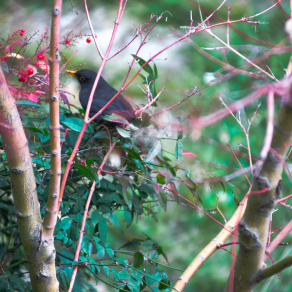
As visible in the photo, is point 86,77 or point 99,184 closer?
point 99,184

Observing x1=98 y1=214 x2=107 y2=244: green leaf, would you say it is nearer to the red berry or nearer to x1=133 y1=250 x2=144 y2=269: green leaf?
x1=133 y1=250 x2=144 y2=269: green leaf

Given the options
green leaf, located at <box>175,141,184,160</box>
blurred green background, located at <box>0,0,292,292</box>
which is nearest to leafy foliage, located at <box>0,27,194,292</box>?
green leaf, located at <box>175,141,184,160</box>

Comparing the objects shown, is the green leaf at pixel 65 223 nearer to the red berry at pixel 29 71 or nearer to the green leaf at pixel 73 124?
the green leaf at pixel 73 124

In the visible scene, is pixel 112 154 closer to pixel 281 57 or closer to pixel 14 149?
pixel 14 149

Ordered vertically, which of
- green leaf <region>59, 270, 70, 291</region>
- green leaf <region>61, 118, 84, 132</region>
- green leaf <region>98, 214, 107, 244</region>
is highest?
green leaf <region>61, 118, 84, 132</region>

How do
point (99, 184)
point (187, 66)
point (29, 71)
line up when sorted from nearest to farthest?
point (99, 184), point (29, 71), point (187, 66)

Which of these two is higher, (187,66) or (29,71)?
(187,66)

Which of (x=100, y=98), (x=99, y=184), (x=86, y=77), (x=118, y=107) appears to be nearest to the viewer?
(x=99, y=184)

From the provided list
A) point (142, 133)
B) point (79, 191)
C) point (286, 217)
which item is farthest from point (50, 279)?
point (286, 217)

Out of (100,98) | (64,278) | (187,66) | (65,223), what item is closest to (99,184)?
(65,223)

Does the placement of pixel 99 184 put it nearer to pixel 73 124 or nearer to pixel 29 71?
pixel 73 124

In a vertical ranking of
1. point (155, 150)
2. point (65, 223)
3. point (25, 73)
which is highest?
point (25, 73)

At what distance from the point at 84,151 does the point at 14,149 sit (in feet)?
0.90

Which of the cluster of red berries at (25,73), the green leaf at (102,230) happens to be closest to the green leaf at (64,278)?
the green leaf at (102,230)
